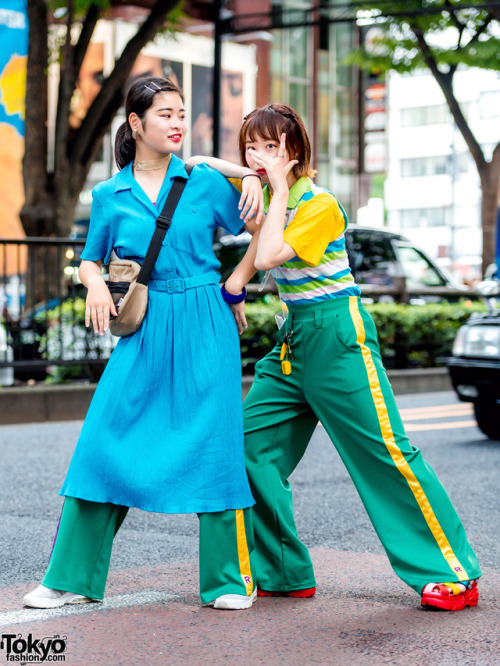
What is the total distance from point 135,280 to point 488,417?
18.8 feet

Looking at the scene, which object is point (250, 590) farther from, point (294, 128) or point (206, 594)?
point (294, 128)

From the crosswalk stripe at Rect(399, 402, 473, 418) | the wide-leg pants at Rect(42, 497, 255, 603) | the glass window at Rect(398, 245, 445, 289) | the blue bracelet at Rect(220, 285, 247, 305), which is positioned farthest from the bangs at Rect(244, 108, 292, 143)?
the glass window at Rect(398, 245, 445, 289)

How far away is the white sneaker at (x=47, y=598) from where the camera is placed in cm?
365

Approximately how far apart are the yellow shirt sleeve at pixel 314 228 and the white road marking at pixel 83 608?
1294mm

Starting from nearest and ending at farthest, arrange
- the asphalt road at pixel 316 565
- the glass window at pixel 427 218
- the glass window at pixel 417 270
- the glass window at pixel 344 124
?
the asphalt road at pixel 316 565 → the glass window at pixel 417 270 → the glass window at pixel 344 124 → the glass window at pixel 427 218

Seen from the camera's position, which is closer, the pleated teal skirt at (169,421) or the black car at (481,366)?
the pleated teal skirt at (169,421)

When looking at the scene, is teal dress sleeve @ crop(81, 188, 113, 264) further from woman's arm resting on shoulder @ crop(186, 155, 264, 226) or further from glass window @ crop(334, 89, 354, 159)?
glass window @ crop(334, 89, 354, 159)

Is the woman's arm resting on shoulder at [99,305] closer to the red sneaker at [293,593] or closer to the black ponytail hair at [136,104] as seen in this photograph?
the black ponytail hair at [136,104]

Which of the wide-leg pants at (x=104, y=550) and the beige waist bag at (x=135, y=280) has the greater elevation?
the beige waist bag at (x=135, y=280)

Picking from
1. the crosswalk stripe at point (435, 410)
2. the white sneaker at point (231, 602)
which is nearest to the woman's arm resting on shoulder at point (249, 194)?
the white sneaker at point (231, 602)

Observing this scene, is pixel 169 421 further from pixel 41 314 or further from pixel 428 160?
pixel 428 160

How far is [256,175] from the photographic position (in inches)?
144

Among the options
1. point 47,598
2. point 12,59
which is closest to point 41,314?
point 47,598

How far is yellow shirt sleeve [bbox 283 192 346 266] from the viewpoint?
3.59 metres
